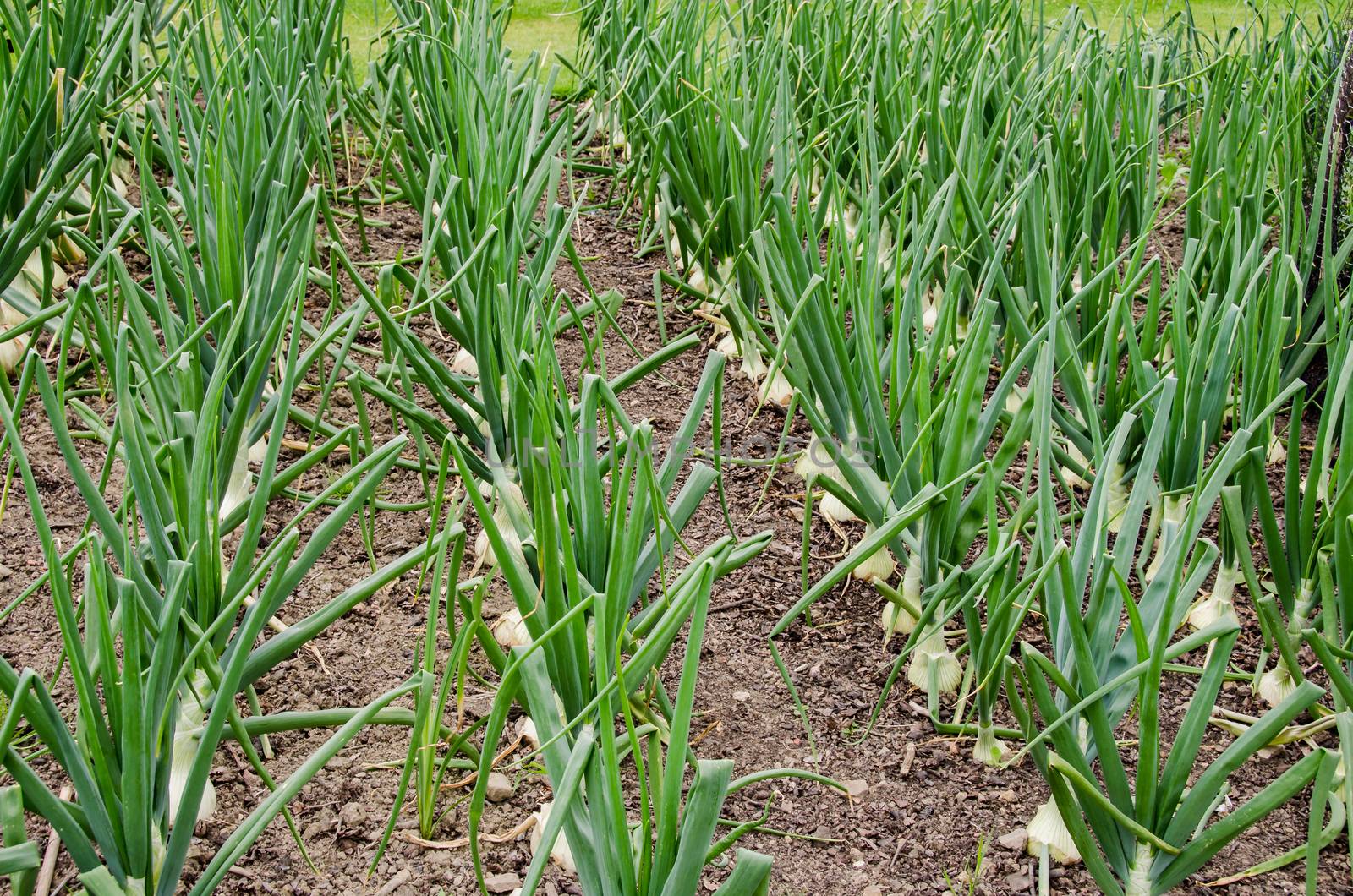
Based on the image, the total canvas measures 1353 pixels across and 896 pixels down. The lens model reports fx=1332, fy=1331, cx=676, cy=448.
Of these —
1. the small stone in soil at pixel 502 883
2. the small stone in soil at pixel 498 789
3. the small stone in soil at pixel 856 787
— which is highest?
the small stone in soil at pixel 856 787

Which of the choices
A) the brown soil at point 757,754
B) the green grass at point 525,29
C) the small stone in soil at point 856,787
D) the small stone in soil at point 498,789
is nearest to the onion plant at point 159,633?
the brown soil at point 757,754

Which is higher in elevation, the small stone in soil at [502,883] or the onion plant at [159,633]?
the onion plant at [159,633]

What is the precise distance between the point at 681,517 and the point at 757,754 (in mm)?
323

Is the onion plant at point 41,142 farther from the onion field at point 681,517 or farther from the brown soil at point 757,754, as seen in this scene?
the brown soil at point 757,754

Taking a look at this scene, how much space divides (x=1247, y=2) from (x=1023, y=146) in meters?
1.02

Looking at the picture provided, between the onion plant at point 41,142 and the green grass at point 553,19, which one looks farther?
the green grass at point 553,19

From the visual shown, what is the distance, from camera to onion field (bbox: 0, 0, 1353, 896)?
123 cm

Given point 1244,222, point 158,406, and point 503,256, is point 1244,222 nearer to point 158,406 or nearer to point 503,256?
point 503,256

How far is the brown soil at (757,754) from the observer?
1445 millimetres

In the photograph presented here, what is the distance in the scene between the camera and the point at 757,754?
163 cm

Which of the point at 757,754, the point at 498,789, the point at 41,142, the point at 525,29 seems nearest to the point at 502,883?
the point at 498,789

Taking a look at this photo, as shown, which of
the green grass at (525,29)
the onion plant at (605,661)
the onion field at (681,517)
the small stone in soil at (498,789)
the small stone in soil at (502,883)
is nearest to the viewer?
the onion plant at (605,661)

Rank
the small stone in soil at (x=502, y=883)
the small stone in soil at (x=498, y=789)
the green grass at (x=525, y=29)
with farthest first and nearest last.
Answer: the green grass at (x=525, y=29) < the small stone in soil at (x=498, y=789) < the small stone in soil at (x=502, y=883)

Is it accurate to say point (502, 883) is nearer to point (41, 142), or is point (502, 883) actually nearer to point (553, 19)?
point (41, 142)
